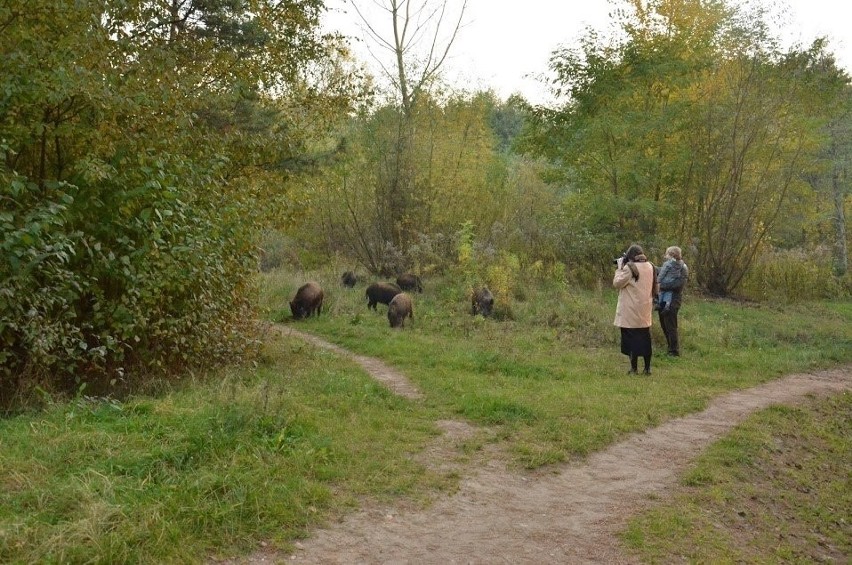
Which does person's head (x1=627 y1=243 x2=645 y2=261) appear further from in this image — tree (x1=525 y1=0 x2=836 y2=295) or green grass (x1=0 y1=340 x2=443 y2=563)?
tree (x1=525 y1=0 x2=836 y2=295)

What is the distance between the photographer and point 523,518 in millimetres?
5016

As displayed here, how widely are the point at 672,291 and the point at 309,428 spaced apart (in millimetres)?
7534

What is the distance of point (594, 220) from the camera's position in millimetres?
20594

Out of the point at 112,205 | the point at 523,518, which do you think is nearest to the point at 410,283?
the point at 112,205

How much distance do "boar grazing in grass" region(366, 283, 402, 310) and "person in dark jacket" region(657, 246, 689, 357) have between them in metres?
6.69

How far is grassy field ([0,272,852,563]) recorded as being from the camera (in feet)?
13.8

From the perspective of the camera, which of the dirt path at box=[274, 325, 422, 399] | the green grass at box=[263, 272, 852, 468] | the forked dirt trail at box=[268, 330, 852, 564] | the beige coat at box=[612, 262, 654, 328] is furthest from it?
the beige coat at box=[612, 262, 654, 328]

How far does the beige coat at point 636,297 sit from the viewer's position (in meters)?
9.94

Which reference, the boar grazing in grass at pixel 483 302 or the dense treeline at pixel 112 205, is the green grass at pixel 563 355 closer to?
the boar grazing in grass at pixel 483 302

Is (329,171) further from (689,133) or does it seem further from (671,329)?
(689,133)

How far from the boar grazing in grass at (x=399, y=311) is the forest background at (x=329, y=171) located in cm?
249

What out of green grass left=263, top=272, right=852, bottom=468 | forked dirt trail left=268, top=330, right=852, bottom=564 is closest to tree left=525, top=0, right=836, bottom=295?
green grass left=263, top=272, right=852, bottom=468

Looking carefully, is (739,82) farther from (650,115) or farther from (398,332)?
(398,332)

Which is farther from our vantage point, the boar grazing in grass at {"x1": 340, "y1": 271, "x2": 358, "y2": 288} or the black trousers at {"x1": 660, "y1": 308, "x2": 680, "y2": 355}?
the boar grazing in grass at {"x1": 340, "y1": 271, "x2": 358, "y2": 288}
